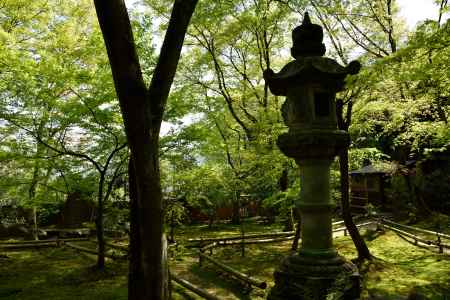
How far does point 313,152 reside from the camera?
523cm

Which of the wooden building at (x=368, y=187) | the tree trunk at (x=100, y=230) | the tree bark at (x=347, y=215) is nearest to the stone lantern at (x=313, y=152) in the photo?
the tree bark at (x=347, y=215)

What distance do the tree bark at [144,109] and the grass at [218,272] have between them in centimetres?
474

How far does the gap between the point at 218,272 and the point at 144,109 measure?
8.50 m

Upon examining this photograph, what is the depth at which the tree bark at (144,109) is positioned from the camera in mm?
4812

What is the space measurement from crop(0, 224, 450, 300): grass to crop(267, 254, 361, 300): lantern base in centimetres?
364

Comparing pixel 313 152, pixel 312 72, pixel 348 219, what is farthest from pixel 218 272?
pixel 312 72

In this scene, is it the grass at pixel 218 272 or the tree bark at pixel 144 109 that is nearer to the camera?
the tree bark at pixel 144 109

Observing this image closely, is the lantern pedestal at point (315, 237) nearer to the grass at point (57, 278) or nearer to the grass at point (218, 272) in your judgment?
the grass at point (218, 272)

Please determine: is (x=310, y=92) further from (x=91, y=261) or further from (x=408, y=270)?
(x=91, y=261)

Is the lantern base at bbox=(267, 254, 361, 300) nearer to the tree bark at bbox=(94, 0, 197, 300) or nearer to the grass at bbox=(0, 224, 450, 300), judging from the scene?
the tree bark at bbox=(94, 0, 197, 300)

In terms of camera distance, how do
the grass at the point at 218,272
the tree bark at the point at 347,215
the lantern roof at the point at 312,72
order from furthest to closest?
the tree bark at the point at 347,215, the grass at the point at 218,272, the lantern roof at the point at 312,72

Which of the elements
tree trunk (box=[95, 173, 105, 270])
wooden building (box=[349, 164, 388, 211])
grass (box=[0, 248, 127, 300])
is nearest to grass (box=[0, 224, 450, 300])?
grass (box=[0, 248, 127, 300])

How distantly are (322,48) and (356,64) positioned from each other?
0.63 metres

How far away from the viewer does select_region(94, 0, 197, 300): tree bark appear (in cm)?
481
